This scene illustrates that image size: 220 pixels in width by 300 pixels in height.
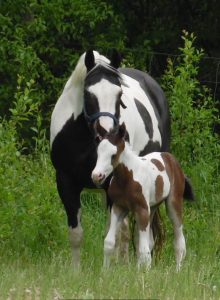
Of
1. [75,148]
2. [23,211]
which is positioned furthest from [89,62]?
[23,211]

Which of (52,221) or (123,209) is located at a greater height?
(123,209)

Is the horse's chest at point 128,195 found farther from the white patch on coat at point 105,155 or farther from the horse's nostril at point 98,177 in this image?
the horse's nostril at point 98,177

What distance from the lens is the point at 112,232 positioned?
323 inches

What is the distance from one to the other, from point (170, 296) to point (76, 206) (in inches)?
113

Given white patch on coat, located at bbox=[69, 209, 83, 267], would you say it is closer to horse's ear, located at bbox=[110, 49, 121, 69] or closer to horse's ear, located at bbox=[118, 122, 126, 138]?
horse's ear, located at bbox=[110, 49, 121, 69]

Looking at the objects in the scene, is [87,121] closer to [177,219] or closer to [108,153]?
[108,153]

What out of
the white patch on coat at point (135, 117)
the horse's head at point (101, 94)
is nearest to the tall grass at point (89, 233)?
the white patch on coat at point (135, 117)

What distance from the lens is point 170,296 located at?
21.2 ft


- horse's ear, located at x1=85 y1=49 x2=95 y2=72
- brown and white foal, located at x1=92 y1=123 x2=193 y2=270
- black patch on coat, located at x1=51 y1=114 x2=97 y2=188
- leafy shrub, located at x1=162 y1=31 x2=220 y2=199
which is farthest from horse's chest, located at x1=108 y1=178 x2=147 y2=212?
leafy shrub, located at x1=162 y1=31 x2=220 y2=199

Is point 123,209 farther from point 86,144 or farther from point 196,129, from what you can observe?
point 196,129

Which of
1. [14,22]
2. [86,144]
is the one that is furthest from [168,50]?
[86,144]

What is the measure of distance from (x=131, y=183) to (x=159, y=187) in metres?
0.41

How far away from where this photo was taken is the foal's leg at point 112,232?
8.17m

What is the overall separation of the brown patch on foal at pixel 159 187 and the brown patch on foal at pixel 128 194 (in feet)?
1.03
